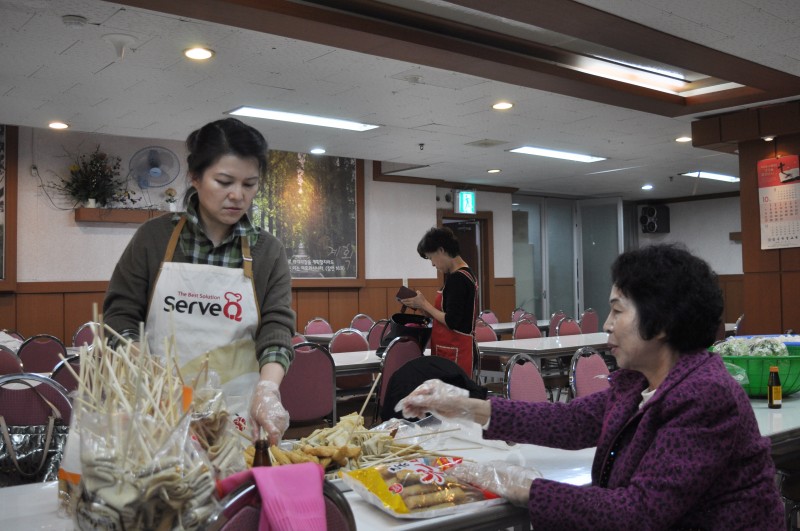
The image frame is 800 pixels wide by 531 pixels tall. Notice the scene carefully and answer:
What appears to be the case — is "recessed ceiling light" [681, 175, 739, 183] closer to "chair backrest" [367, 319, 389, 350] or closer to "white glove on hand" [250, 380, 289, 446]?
"chair backrest" [367, 319, 389, 350]

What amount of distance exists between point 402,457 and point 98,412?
98cm

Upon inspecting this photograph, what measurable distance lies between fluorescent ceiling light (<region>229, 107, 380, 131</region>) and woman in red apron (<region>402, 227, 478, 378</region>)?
2.69 meters

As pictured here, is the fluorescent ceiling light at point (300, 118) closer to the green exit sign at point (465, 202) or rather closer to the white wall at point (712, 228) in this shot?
the green exit sign at point (465, 202)

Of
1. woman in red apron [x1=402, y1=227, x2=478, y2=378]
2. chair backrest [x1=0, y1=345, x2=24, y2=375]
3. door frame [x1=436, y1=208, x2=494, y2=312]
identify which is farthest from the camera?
door frame [x1=436, y1=208, x2=494, y2=312]

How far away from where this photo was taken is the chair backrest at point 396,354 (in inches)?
182

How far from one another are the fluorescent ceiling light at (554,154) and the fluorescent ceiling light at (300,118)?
2209 mm

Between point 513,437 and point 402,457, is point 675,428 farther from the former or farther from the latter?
point 402,457

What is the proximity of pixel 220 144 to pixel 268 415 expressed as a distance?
0.78m

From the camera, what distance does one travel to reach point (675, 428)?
1553 millimetres

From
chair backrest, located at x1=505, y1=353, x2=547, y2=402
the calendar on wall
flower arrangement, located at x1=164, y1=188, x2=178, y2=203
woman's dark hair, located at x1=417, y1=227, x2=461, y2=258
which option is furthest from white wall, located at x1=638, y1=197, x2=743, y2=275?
chair backrest, located at x1=505, y1=353, x2=547, y2=402

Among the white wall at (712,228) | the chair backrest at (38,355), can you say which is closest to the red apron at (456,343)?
the chair backrest at (38,355)

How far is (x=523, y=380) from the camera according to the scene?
356 centimetres

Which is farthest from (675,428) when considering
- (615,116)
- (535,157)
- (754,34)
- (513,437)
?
(535,157)

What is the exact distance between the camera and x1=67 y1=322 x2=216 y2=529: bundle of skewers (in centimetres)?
101
